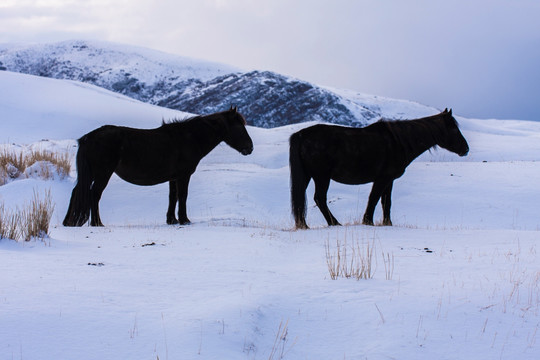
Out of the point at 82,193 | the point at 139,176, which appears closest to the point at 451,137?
the point at 139,176

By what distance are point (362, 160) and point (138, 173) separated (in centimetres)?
327

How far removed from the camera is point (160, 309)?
3098 millimetres

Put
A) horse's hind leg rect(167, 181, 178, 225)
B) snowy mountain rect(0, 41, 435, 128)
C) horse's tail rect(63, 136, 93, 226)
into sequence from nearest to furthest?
horse's tail rect(63, 136, 93, 226), horse's hind leg rect(167, 181, 178, 225), snowy mountain rect(0, 41, 435, 128)

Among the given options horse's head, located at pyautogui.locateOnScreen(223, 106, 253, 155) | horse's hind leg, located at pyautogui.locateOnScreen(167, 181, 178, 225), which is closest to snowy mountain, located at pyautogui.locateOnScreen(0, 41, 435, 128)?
horse's head, located at pyautogui.locateOnScreen(223, 106, 253, 155)

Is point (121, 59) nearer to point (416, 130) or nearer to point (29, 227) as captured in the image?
point (416, 130)

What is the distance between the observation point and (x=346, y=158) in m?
7.60

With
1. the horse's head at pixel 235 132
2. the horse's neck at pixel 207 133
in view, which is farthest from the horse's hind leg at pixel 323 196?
the horse's neck at pixel 207 133

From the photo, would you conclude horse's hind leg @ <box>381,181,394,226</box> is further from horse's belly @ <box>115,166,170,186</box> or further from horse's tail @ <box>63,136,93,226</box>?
horse's tail @ <box>63,136,93,226</box>

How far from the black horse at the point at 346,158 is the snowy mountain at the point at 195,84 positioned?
38.6 metres

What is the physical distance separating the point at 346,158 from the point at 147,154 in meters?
2.90

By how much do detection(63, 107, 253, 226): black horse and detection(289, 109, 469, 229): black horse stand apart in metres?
1.46

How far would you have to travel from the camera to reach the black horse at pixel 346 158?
759 cm

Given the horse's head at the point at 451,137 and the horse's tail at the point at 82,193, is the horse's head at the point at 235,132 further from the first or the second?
the horse's head at the point at 451,137

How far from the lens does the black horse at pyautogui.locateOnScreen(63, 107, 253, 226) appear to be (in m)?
7.61
